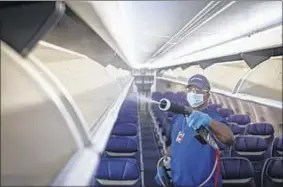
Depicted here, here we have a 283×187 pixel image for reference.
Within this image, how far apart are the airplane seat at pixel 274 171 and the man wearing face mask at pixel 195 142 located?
3.79ft

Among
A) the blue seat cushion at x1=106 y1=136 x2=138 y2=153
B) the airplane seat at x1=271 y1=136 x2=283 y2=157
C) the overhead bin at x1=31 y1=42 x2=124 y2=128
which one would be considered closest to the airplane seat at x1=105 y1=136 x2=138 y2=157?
the blue seat cushion at x1=106 y1=136 x2=138 y2=153

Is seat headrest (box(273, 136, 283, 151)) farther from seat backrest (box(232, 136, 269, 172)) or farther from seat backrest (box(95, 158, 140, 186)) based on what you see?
seat backrest (box(95, 158, 140, 186))

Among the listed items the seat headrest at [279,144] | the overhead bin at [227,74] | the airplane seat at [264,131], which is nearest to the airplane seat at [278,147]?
the seat headrest at [279,144]

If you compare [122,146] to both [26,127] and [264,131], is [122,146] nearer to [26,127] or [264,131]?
[264,131]

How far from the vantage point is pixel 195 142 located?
2.89m

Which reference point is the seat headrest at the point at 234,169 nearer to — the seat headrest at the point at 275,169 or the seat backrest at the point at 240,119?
the seat headrest at the point at 275,169

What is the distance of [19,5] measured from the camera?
1.47 metres

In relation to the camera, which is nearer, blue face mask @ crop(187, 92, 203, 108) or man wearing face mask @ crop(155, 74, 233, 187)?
man wearing face mask @ crop(155, 74, 233, 187)

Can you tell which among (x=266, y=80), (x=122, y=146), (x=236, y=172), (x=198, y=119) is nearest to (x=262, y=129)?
(x=266, y=80)

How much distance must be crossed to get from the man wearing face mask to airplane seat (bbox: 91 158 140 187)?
39 cm

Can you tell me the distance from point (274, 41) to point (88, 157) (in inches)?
56.5

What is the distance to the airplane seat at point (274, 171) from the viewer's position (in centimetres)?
388

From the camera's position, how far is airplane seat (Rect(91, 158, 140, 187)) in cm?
323

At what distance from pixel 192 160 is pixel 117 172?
27.1 inches
